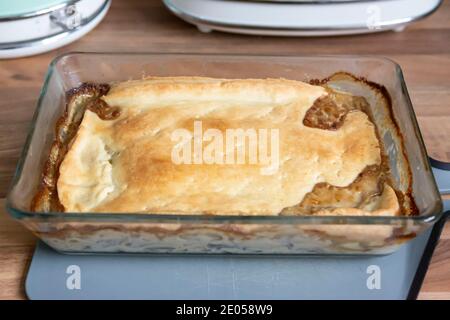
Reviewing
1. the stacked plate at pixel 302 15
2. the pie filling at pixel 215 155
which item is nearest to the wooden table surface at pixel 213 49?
the stacked plate at pixel 302 15

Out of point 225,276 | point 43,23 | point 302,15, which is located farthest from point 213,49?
point 225,276

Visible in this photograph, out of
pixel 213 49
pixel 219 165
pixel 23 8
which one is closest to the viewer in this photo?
pixel 219 165

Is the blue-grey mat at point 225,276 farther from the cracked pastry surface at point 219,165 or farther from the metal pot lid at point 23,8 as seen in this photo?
the metal pot lid at point 23,8

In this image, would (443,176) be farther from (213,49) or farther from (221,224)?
(213,49)

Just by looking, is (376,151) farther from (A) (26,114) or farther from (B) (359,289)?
(A) (26,114)

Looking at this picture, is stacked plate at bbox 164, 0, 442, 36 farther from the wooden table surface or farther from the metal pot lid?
the metal pot lid
